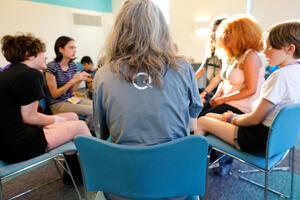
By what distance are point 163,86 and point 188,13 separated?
5374 millimetres

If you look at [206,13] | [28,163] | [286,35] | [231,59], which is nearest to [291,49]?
[286,35]

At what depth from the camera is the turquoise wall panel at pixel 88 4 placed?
5664 mm

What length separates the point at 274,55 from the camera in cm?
122

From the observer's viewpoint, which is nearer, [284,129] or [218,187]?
[284,129]

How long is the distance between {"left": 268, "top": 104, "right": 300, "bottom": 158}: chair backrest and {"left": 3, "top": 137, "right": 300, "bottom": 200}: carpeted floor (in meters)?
0.62

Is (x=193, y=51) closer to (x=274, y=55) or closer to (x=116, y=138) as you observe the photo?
(x=274, y=55)

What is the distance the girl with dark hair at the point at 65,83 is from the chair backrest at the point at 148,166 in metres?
1.53

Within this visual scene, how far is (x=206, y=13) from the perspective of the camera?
204 inches

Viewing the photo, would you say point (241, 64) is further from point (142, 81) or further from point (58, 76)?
point (58, 76)

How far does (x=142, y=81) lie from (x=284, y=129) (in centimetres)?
86

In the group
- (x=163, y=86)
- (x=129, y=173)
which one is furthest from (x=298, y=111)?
(x=129, y=173)

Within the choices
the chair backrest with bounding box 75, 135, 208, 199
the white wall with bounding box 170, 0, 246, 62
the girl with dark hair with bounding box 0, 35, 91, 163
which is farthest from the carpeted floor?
the white wall with bounding box 170, 0, 246, 62

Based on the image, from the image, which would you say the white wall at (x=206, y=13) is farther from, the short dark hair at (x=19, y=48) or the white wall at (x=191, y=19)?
the short dark hair at (x=19, y=48)

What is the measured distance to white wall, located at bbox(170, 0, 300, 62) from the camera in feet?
13.1
